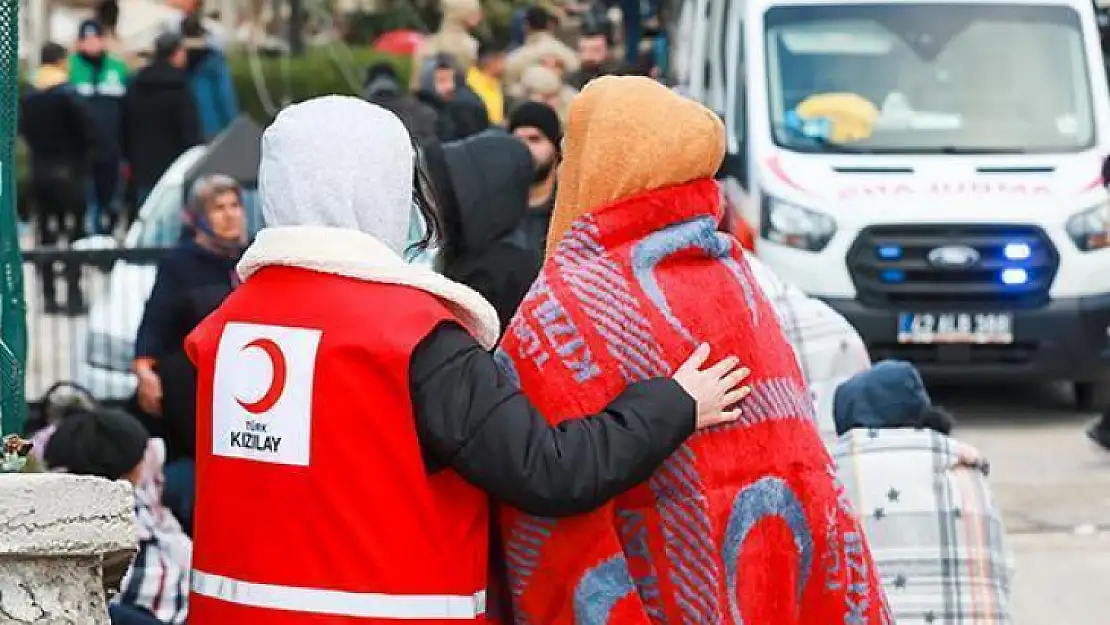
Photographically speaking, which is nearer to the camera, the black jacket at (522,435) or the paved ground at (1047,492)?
the black jacket at (522,435)

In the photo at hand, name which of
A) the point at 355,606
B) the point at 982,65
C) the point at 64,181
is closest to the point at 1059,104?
the point at 982,65

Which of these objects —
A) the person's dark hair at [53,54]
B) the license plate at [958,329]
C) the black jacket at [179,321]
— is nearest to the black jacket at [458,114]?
the license plate at [958,329]

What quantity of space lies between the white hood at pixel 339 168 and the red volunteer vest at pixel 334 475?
105 millimetres

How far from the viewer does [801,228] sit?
12.3m

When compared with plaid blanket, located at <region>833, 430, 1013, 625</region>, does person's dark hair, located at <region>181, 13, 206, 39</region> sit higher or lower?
lower

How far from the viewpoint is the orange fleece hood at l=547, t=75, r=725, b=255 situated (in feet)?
13.2

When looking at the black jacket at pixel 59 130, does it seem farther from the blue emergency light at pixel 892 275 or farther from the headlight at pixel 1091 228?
the headlight at pixel 1091 228

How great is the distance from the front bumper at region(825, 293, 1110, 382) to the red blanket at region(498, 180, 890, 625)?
8143mm

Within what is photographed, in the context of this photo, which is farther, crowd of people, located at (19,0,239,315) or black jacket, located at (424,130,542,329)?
crowd of people, located at (19,0,239,315)

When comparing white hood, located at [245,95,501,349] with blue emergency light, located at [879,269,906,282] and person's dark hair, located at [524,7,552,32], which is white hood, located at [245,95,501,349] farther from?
person's dark hair, located at [524,7,552,32]

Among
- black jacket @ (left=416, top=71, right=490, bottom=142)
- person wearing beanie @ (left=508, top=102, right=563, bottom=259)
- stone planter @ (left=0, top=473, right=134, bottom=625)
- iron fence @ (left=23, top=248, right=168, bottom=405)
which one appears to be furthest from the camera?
black jacket @ (left=416, top=71, right=490, bottom=142)

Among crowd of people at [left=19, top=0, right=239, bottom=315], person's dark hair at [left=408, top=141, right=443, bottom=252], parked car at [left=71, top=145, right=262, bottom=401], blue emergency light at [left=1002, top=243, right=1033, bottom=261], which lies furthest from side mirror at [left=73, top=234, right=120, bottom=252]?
person's dark hair at [left=408, top=141, right=443, bottom=252]

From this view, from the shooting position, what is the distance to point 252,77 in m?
27.6

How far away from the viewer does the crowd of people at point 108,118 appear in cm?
1795
